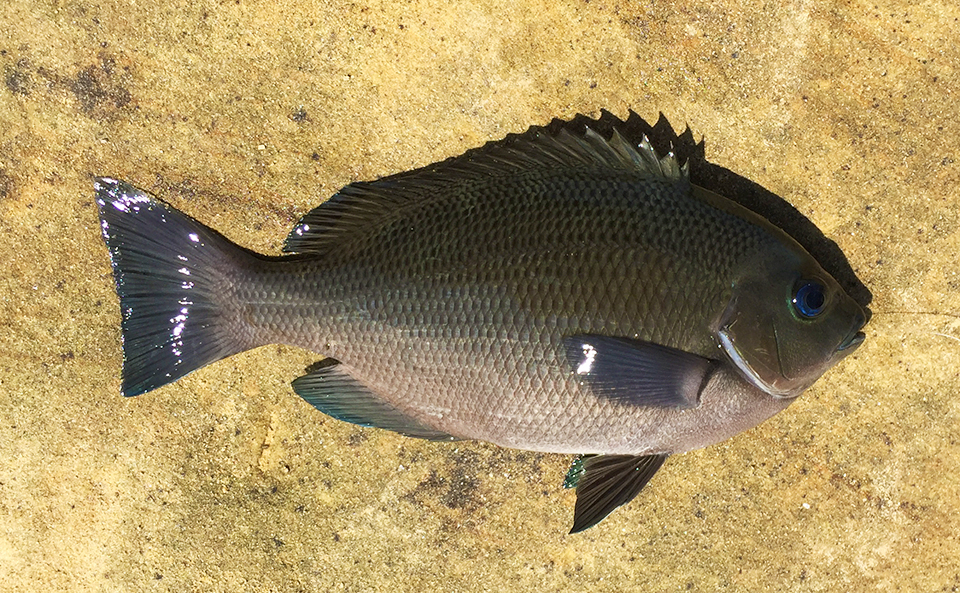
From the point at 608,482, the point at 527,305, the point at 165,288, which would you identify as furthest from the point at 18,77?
the point at 608,482

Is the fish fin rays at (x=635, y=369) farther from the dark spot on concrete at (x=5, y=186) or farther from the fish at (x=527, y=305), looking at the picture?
the dark spot on concrete at (x=5, y=186)

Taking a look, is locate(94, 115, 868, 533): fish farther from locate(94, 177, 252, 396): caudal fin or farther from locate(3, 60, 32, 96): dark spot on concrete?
locate(3, 60, 32, 96): dark spot on concrete

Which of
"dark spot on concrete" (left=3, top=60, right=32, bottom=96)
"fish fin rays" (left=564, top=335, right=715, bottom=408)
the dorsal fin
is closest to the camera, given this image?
"fish fin rays" (left=564, top=335, right=715, bottom=408)

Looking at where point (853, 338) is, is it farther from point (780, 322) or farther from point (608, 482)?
point (608, 482)

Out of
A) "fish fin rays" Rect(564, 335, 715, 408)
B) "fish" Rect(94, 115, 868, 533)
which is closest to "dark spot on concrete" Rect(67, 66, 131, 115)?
"fish" Rect(94, 115, 868, 533)

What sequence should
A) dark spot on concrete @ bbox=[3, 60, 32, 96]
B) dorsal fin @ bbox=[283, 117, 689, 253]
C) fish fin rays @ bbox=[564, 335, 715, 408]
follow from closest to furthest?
1. fish fin rays @ bbox=[564, 335, 715, 408]
2. dorsal fin @ bbox=[283, 117, 689, 253]
3. dark spot on concrete @ bbox=[3, 60, 32, 96]

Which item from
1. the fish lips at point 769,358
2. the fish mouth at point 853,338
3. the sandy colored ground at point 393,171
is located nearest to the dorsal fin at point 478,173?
the sandy colored ground at point 393,171
